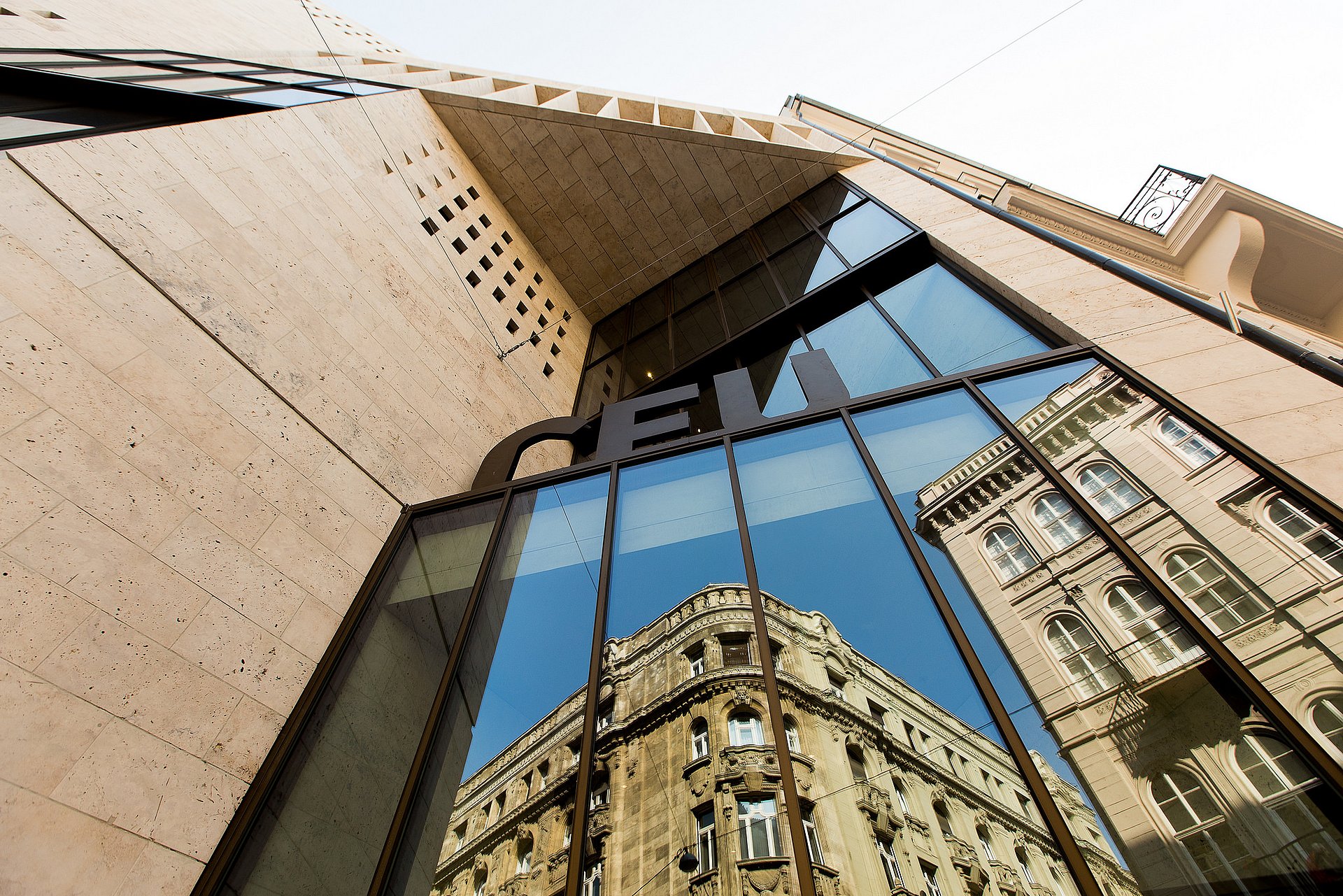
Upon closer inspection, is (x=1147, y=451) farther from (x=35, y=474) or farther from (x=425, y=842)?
(x=35, y=474)

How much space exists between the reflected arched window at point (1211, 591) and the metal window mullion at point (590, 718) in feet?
15.5

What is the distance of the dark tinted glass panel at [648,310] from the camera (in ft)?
53.6

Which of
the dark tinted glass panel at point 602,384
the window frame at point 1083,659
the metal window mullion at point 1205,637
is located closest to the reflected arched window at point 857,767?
the window frame at point 1083,659

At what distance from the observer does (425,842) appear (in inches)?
204

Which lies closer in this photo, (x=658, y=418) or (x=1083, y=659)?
(x=1083, y=659)

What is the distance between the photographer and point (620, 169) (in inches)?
642

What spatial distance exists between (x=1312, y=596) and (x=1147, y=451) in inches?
67.3

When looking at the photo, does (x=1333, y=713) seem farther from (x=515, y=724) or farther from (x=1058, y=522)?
(x=515, y=724)

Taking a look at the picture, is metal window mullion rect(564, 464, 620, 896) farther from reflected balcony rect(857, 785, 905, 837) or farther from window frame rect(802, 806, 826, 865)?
reflected balcony rect(857, 785, 905, 837)

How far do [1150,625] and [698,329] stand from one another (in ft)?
36.8

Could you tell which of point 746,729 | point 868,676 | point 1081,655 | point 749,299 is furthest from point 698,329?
point 1081,655

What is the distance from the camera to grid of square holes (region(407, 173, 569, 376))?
1309 cm

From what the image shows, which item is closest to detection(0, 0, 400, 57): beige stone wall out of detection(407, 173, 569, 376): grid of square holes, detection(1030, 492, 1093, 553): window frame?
detection(407, 173, 569, 376): grid of square holes

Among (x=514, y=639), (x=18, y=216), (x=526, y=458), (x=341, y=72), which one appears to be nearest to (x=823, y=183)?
(x=526, y=458)
